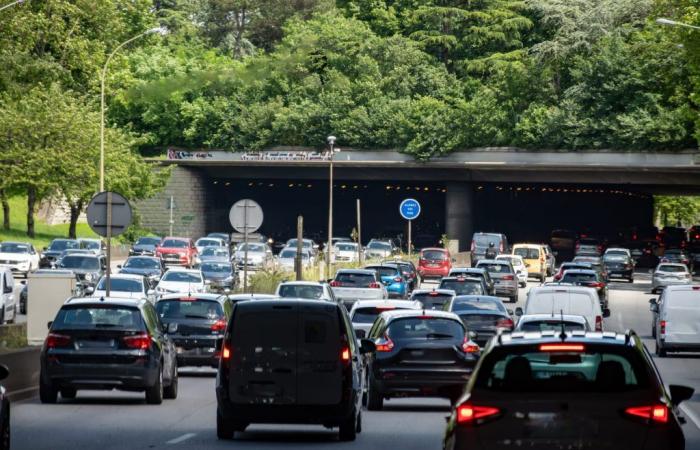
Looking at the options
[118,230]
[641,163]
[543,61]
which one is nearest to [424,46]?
[543,61]

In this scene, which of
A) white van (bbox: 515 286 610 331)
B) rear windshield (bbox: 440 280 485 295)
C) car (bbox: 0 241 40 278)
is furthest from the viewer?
car (bbox: 0 241 40 278)

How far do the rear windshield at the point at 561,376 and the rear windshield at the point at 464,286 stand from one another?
1495 inches

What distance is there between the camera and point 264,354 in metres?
17.7

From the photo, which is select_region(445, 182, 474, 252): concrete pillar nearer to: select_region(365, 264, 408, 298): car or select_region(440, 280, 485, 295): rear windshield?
select_region(365, 264, 408, 298): car

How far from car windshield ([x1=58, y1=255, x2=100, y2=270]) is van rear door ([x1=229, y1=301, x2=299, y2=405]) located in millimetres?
34642

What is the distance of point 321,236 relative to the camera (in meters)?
109

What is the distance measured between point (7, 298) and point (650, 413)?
30561mm

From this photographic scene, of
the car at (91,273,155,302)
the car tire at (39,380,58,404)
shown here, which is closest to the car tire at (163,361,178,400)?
the car tire at (39,380,58,404)

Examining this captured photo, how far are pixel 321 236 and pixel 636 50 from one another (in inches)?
1055

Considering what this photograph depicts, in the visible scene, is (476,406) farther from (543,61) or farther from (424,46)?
(424,46)

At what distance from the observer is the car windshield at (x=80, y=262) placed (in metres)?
51.7

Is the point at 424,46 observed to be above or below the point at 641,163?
above

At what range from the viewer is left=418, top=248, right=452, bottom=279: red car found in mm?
70750

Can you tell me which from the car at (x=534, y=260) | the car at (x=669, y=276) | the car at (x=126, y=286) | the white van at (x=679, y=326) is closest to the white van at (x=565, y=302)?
the white van at (x=679, y=326)
